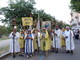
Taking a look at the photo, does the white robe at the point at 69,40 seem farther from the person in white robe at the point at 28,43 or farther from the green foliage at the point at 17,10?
the green foliage at the point at 17,10

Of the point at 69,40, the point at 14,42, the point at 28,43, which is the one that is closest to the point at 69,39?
the point at 69,40

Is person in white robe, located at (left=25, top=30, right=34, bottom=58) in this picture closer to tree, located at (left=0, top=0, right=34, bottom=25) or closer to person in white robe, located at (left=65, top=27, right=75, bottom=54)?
person in white robe, located at (left=65, top=27, right=75, bottom=54)

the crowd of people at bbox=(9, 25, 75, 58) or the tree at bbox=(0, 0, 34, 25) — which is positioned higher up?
the tree at bbox=(0, 0, 34, 25)

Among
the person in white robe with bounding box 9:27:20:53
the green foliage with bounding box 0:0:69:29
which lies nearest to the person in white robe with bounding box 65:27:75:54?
the person in white robe with bounding box 9:27:20:53

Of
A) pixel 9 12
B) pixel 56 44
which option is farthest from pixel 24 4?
pixel 56 44

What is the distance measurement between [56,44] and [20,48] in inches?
109

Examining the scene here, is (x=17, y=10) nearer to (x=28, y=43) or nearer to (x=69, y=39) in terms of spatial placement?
(x=69, y=39)

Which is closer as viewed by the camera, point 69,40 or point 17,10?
point 69,40

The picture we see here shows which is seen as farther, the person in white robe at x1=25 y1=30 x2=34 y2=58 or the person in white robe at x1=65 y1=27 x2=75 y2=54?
the person in white robe at x1=65 y1=27 x2=75 y2=54

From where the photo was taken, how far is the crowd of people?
34.8 feet

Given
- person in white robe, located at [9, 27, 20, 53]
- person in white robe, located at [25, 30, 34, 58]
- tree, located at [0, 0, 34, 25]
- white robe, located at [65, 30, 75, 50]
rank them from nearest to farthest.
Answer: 1. person in white robe, located at [25, 30, 34, 58]
2. person in white robe, located at [9, 27, 20, 53]
3. white robe, located at [65, 30, 75, 50]
4. tree, located at [0, 0, 34, 25]

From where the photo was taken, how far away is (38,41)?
12.1 metres

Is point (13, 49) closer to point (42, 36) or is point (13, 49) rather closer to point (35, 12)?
point (42, 36)

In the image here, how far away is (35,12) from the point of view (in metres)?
20.6
